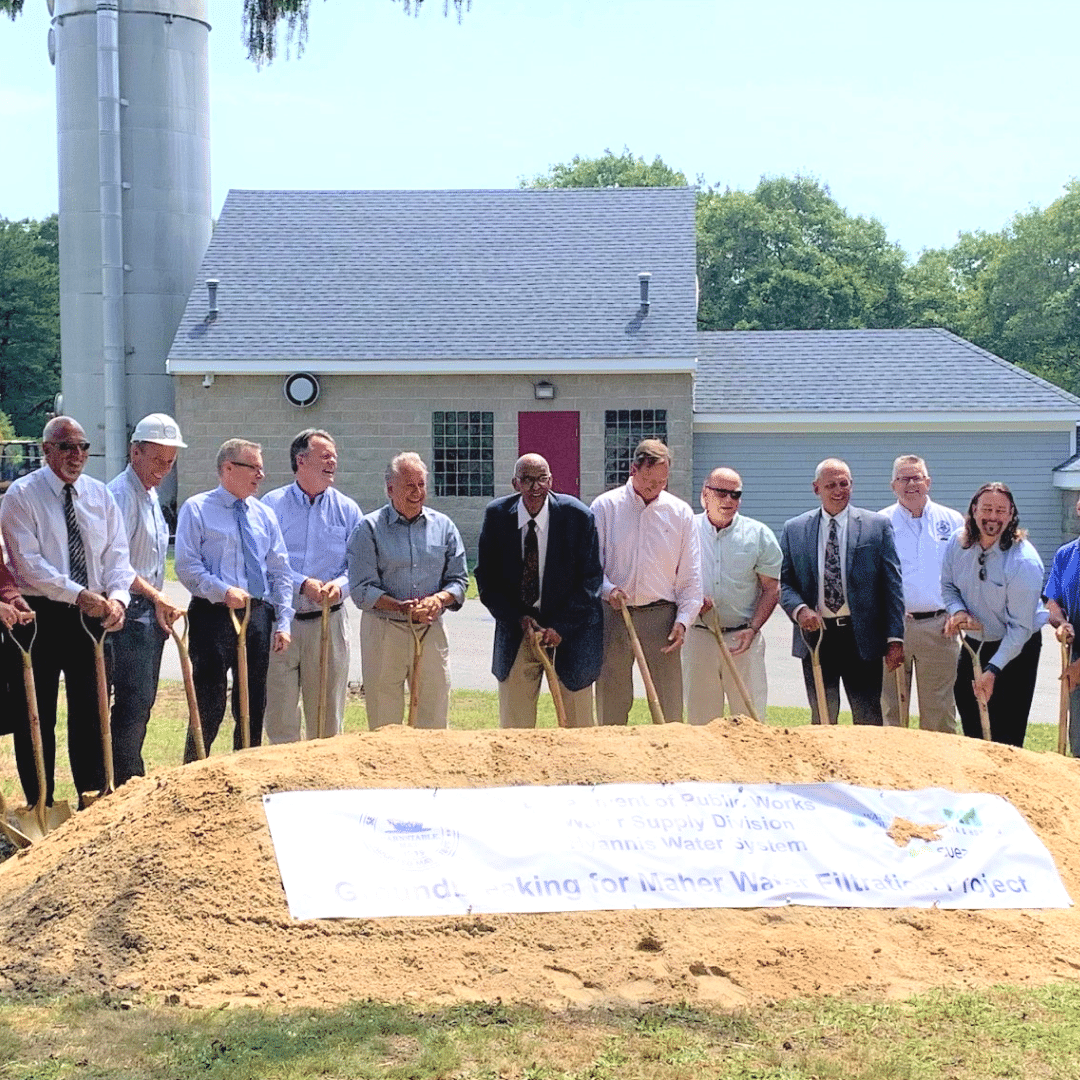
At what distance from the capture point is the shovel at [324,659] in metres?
7.83

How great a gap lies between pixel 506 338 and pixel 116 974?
63.4 ft

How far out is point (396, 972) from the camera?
5234 mm

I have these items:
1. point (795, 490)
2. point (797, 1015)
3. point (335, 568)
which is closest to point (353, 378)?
point (795, 490)

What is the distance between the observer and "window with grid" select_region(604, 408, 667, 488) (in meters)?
23.6

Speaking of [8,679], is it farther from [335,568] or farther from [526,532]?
[526,532]

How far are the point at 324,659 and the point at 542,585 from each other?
1.21 metres

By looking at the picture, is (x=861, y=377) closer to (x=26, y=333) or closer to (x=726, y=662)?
(x=726, y=662)

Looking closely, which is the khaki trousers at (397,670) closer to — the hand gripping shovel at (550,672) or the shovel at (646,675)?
the hand gripping shovel at (550,672)

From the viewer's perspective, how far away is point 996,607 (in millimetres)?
7957

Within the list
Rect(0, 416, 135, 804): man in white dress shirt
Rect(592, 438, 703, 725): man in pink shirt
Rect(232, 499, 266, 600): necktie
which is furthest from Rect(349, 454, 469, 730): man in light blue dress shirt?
Rect(0, 416, 135, 804): man in white dress shirt

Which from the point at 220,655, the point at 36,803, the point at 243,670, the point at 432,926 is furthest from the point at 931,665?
the point at 36,803

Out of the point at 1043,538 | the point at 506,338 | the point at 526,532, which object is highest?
the point at 506,338

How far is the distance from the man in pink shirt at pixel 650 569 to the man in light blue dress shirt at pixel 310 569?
146cm

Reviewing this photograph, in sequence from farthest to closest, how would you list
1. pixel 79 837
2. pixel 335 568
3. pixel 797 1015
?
pixel 335 568, pixel 79 837, pixel 797 1015
